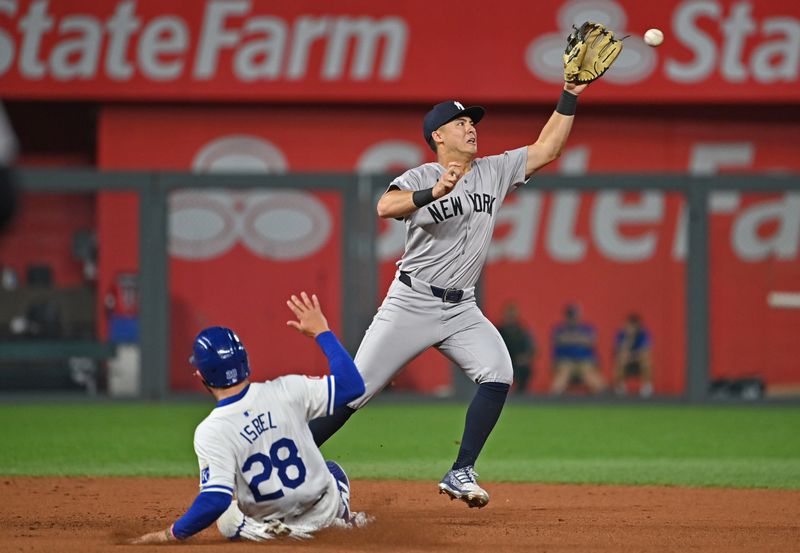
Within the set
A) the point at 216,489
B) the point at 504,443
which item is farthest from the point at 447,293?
the point at 504,443

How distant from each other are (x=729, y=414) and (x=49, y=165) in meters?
9.14

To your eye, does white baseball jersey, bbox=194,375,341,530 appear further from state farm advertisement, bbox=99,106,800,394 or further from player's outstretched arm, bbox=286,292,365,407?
state farm advertisement, bbox=99,106,800,394

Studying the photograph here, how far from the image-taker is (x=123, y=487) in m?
7.61

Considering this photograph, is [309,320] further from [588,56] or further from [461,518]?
[588,56]

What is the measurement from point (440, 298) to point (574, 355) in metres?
8.81

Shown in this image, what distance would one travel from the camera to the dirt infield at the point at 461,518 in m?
5.52

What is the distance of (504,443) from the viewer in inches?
404

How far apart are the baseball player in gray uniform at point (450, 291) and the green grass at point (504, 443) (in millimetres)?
1987

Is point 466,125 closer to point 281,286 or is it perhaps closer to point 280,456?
point 280,456

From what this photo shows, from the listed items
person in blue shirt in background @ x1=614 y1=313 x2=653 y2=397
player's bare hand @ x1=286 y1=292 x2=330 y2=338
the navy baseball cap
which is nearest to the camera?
player's bare hand @ x1=286 y1=292 x2=330 y2=338

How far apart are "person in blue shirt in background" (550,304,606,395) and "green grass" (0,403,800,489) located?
1112mm

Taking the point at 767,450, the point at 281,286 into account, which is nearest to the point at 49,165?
the point at 281,286

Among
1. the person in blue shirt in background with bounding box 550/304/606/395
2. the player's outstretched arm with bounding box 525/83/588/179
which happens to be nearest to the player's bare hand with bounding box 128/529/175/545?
the player's outstretched arm with bounding box 525/83/588/179

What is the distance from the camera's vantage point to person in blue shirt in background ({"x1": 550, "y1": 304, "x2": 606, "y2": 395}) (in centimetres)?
1470
